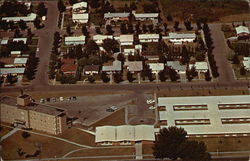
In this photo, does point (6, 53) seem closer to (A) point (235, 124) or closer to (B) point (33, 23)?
(B) point (33, 23)

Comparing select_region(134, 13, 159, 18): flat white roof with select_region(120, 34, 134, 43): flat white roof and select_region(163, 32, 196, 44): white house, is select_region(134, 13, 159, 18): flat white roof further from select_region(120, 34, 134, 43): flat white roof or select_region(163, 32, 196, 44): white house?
select_region(163, 32, 196, 44): white house

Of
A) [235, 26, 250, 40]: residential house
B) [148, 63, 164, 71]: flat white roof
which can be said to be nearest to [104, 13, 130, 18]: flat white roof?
[148, 63, 164, 71]: flat white roof

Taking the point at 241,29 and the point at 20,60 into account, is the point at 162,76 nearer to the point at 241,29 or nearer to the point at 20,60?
the point at 241,29

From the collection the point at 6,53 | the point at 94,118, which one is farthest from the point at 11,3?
the point at 94,118

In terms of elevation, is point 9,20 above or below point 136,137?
above

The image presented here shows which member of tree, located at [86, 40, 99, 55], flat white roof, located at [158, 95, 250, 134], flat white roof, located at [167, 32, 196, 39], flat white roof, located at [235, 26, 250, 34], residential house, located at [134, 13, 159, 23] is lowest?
flat white roof, located at [158, 95, 250, 134]
